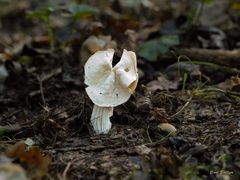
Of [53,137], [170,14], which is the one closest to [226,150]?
[53,137]

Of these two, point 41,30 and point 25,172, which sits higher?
point 25,172

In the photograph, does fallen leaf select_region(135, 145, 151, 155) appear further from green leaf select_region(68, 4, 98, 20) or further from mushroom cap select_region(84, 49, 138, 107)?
green leaf select_region(68, 4, 98, 20)

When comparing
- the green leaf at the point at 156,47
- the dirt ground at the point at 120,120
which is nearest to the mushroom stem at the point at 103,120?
the dirt ground at the point at 120,120

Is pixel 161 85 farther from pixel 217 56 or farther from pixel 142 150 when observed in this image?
pixel 142 150

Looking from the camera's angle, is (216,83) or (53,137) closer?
(53,137)

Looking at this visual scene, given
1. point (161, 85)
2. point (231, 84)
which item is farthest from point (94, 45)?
point (231, 84)

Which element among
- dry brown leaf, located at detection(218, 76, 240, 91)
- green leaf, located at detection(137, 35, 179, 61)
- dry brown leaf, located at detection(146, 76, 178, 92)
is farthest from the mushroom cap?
green leaf, located at detection(137, 35, 179, 61)

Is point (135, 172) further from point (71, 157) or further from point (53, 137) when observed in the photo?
point (53, 137)

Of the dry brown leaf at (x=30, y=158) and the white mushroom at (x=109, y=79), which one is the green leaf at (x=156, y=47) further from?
the dry brown leaf at (x=30, y=158)
